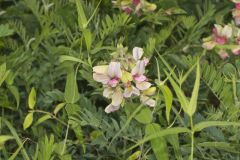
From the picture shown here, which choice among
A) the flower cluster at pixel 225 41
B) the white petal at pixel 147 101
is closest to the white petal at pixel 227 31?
the flower cluster at pixel 225 41

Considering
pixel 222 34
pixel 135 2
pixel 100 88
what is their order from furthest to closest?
pixel 135 2 < pixel 222 34 < pixel 100 88

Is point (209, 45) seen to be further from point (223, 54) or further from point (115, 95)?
point (115, 95)

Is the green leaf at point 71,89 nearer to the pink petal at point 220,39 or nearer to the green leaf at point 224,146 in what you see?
the green leaf at point 224,146

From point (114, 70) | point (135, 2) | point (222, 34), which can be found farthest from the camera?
point (135, 2)

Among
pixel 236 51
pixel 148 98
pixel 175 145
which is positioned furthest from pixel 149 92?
pixel 236 51

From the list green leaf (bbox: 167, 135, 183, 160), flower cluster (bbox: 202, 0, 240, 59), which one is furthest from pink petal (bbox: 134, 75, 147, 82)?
flower cluster (bbox: 202, 0, 240, 59)

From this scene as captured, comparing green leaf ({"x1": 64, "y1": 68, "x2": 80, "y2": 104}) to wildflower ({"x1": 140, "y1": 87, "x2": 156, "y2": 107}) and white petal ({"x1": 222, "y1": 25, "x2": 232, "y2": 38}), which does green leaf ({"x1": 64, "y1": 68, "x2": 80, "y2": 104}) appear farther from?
white petal ({"x1": 222, "y1": 25, "x2": 232, "y2": 38})
